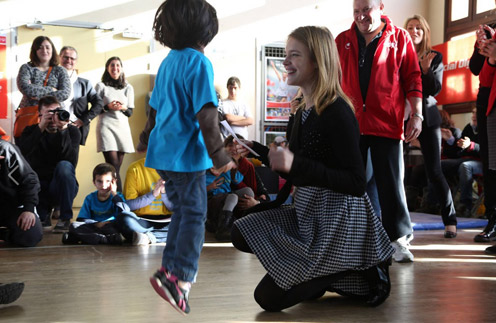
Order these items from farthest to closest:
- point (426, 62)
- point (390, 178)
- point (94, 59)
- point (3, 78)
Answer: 1. point (94, 59)
2. point (3, 78)
3. point (426, 62)
4. point (390, 178)

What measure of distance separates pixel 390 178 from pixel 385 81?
45 centimetres

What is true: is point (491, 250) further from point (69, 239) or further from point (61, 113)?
point (61, 113)

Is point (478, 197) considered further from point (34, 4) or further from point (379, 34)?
point (34, 4)

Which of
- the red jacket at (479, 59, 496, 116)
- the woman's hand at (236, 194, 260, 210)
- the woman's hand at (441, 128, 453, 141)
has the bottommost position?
the woman's hand at (236, 194, 260, 210)

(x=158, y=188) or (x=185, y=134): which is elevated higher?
(x=185, y=134)

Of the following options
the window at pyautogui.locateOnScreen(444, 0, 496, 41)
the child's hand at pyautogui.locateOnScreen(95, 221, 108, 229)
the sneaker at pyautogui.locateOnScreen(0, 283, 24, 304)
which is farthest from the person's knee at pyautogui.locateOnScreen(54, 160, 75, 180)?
the window at pyautogui.locateOnScreen(444, 0, 496, 41)

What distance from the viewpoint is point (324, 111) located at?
1807 millimetres

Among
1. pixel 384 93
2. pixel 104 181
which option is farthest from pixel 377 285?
pixel 104 181

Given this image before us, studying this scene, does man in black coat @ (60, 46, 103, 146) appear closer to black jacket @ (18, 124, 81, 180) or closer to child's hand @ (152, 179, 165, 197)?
black jacket @ (18, 124, 81, 180)

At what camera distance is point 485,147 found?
11.4ft

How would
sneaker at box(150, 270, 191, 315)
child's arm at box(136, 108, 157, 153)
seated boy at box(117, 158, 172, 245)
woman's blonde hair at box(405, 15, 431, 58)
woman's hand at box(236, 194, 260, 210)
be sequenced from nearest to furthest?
sneaker at box(150, 270, 191, 315) → child's arm at box(136, 108, 157, 153) → woman's blonde hair at box(405, 15, 431, 58) → seated boy at box(117, 158, 172, 245) → woman's hand at box(236, 194, 260, 210)

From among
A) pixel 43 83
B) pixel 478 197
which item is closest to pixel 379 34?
pixel 43 83

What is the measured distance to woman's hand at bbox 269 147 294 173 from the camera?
1495mm

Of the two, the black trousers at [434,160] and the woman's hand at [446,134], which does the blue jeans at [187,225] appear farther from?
the woman's hand at [446,134]
